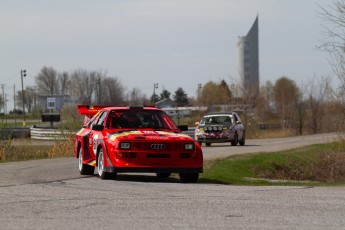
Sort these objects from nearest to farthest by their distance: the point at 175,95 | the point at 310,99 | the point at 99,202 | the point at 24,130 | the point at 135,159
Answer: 1. the point at 99,202
2. the point at 135,159
3. the point at 24,130
4. the point at 310,99
5. the point at 175,95

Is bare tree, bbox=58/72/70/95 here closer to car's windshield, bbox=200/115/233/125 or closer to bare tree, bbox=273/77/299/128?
bare tree, bbox=273/77/299/128

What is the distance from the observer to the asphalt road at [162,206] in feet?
31.3

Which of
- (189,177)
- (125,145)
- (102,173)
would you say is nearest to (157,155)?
(125,145)

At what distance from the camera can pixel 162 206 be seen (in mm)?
11172

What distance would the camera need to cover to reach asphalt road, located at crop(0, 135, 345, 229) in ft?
31.3

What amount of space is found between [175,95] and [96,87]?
126 feet

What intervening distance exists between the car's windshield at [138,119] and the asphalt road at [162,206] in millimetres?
2068

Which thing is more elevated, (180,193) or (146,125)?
(146,125)

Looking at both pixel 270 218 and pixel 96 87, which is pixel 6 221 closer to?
pixel 270 218

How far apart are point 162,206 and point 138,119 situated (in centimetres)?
667

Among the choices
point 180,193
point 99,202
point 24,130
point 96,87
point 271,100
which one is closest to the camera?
point 99,202

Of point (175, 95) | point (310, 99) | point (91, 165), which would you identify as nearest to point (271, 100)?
point (175, 95)

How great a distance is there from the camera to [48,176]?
17812 millimetres

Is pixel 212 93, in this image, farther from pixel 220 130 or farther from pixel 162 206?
pixel 162 206
